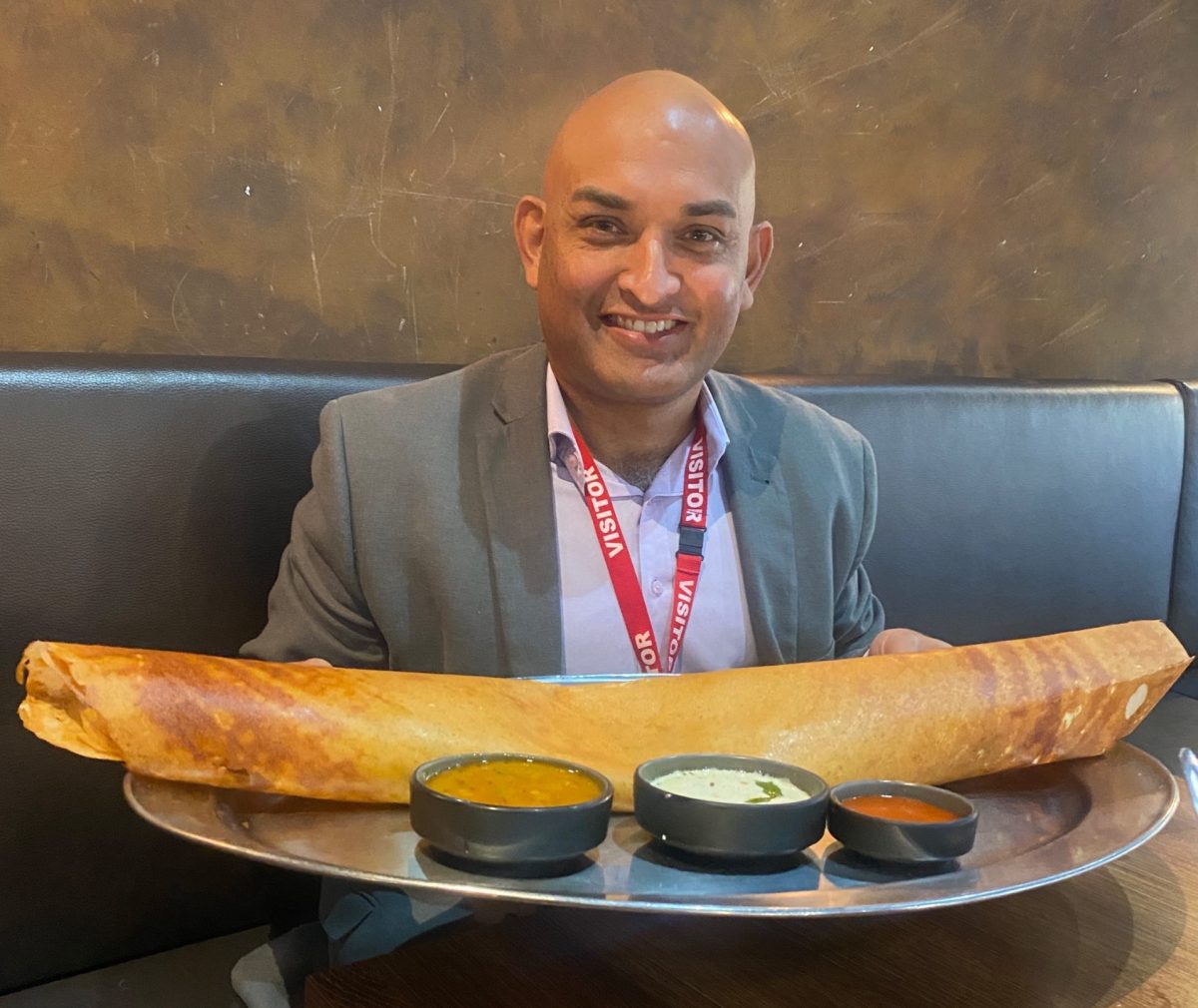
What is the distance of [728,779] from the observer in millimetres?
1100

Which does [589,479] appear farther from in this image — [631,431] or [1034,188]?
[1034,188]

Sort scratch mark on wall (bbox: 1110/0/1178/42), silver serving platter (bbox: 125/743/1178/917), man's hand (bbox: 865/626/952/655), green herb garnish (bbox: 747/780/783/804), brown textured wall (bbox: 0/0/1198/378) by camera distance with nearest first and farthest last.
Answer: silver serving platter (bbox: 125/743/1178/917) < green herb garnish (bbox: 747/780/783/804) < man's hand (bbox: 865/626/952/655) < brown textured wall (bbox: 0/0/1198/378) < scratch mark on wall (bbox: 1110/0/1178/42)

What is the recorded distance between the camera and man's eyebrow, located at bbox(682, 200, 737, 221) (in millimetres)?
1659

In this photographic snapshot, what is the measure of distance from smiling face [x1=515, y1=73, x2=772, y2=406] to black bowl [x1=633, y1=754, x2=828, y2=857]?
2.68 feet

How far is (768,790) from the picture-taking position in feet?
3.56

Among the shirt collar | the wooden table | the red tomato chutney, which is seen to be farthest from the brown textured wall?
the red tomato chutney

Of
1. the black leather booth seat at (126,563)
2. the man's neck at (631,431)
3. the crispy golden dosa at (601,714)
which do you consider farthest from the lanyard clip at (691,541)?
the black leather booth seat at (126,563)

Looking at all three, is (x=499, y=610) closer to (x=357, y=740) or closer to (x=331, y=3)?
(x=357, y=740)

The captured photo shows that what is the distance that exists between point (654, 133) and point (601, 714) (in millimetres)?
852

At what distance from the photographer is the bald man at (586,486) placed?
1677 mm

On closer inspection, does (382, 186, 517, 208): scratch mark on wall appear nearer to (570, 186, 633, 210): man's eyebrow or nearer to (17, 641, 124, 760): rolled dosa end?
(570, 186, 633, 210): man's eyebrow

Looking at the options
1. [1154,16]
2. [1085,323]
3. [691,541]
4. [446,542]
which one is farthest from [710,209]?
[1154,16]

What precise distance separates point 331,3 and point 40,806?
147 cm

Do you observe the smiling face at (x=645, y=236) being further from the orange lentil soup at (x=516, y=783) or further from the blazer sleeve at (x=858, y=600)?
the orange lentil soup at (x=516, y=783)
